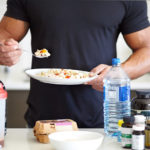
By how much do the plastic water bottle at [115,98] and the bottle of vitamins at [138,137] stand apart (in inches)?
10.2

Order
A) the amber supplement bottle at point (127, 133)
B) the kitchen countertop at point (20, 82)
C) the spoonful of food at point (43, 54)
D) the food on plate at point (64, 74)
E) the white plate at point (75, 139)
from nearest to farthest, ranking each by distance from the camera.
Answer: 1. the white plate at point (75, 139)
2. the amber supplement bottle at point (127, 133)
3. the food on plate at point (64, 74)
4. the spoonful of food at point (43, 54)
5. the kitchen countertop at point (20, 82)

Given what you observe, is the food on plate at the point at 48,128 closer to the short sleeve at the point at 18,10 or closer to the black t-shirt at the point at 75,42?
the black t-shirt at the point at 75,42

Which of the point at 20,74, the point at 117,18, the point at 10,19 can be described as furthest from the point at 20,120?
the point at 117,18

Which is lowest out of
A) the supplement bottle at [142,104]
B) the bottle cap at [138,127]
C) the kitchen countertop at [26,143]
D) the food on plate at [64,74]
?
the kitchen countertop at [26,143]

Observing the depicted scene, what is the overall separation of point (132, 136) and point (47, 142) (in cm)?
35

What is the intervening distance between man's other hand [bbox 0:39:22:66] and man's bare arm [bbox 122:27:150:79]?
1.92 ft

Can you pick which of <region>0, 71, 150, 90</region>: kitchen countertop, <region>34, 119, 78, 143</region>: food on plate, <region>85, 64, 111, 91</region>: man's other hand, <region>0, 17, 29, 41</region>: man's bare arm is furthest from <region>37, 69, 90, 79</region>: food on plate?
<region>0, 71, 150, 90</region>: kitchen countertop

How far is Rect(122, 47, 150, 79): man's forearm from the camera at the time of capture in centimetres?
209

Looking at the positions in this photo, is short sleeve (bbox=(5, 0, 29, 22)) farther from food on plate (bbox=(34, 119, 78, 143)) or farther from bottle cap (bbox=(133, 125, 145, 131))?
bottle cap (bbox=(133, 125, 145, 131))

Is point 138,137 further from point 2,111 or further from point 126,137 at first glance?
point 2,111

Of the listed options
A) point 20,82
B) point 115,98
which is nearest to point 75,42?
point 115,98

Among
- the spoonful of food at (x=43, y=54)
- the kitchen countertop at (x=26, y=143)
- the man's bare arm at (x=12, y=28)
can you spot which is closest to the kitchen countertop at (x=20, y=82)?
the man's bare arm at (x=12, y=28)

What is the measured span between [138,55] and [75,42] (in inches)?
14.1

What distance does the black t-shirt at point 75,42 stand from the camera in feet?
6.68
